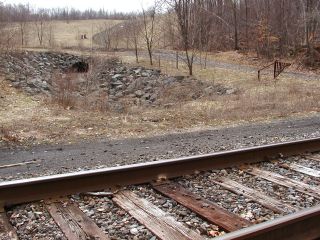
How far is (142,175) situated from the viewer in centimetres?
517

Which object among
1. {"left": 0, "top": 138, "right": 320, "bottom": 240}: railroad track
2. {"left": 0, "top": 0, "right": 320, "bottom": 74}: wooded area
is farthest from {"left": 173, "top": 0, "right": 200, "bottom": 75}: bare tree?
{"left": 0, "top": 138, "right": 320, "bottom": 240}: railroad track

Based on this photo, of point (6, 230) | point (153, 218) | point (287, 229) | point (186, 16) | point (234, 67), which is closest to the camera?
point (287, 229)

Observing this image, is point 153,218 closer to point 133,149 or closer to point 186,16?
point 133,149

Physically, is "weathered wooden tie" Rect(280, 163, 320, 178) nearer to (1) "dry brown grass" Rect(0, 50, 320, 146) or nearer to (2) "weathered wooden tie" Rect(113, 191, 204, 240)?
(2) "weathered wooden tie" Rect(113, 191, 204, 240)

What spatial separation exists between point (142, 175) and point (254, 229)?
7.27ft

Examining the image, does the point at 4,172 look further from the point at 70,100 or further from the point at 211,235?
the point at 70,100

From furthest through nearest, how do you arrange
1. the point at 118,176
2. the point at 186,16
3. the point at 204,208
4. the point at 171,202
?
the point at 186,16
the point at 118,176
the point at 171,202
the point at 204,208

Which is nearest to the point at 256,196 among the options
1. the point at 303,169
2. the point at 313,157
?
the point at 303,169

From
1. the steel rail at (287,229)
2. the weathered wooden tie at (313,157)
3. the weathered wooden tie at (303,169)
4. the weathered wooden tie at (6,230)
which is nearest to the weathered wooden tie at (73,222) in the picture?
the weathered wooden tie at (6,230)

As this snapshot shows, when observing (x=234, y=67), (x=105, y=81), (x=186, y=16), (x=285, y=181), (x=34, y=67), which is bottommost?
(x=285, y=181)

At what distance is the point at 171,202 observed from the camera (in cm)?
461

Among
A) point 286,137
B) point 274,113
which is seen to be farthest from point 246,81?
point 286,137

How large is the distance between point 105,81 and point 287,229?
2790 centimetres

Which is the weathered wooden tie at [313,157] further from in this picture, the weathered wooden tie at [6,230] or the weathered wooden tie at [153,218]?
the weathered wooden tie at [6,230]
